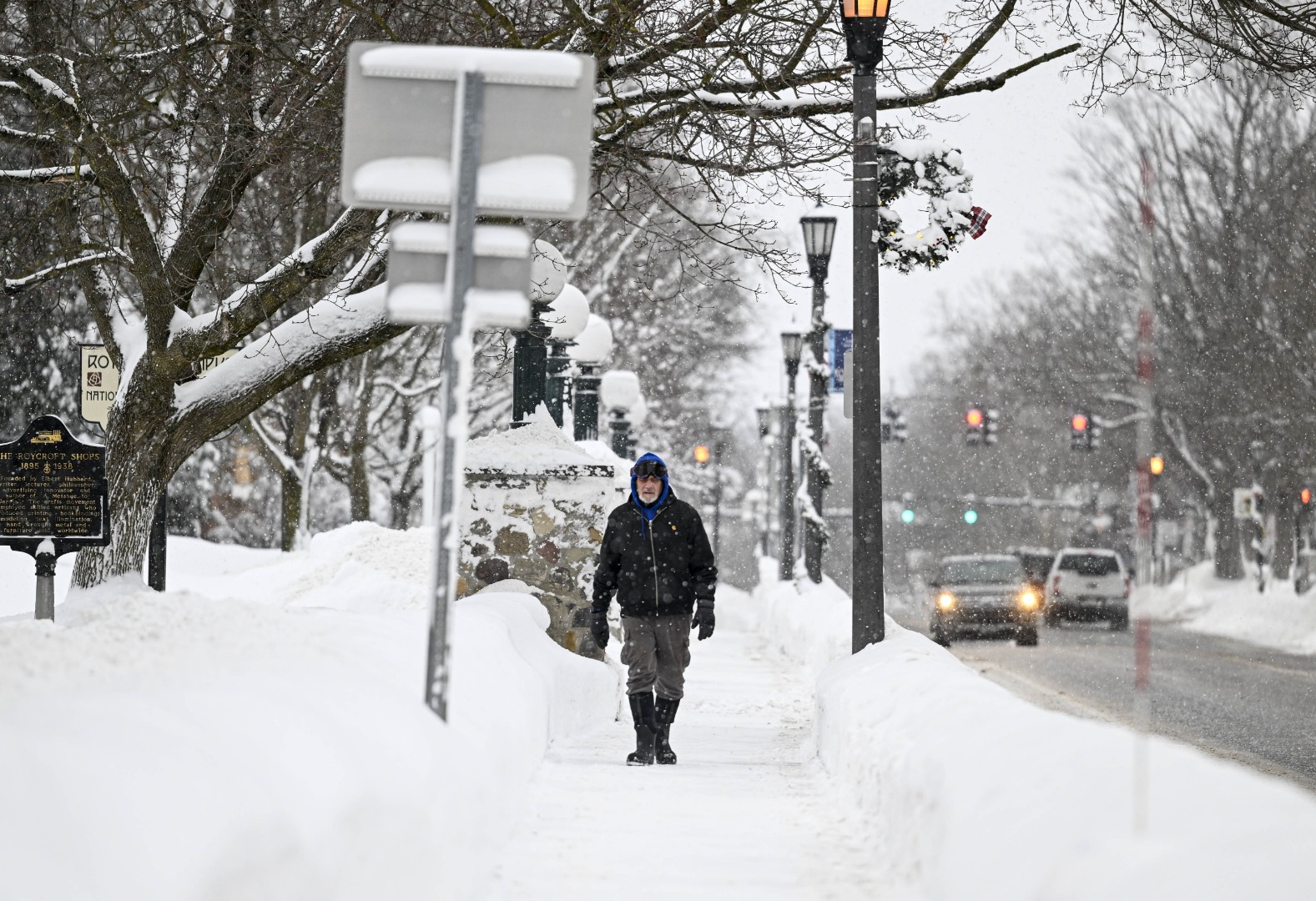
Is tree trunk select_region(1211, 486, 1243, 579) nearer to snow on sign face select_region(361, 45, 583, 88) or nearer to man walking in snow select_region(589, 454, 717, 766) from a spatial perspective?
man walking in snow select_region(589, 454, 717, 766)

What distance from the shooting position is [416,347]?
33.3 metres

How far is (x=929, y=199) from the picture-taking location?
415 inches

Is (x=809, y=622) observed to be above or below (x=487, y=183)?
below

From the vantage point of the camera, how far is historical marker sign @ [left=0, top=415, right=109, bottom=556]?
35.4 feet

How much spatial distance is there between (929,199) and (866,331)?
Result: 46.7 inches

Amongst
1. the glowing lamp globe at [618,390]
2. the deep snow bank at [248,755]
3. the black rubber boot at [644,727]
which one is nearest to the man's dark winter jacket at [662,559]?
the black rubber boot at [644,727]

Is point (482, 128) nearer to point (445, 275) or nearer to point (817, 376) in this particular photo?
point (445, 275)

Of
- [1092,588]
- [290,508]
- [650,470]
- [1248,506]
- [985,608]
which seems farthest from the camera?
[1248,506]

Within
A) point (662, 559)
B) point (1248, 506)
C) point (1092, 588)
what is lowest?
point (1092, 588)

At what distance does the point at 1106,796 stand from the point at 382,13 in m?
8.88

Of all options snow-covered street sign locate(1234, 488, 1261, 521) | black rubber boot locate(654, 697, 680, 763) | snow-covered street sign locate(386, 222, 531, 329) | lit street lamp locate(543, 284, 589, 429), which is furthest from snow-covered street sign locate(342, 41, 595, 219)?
snow-covered street sign locate(1234, 488, 1261, 521)

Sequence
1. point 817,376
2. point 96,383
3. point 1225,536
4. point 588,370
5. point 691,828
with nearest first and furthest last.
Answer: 1. point 691,828
2. point 96,383
3. point 588,370
4. point 817,376
5. point 1225,536

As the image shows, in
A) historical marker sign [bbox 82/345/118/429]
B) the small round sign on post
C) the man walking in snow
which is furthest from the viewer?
historical marker sign [bbox 82/345/118/429]

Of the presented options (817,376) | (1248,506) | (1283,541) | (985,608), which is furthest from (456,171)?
(1283,541)
